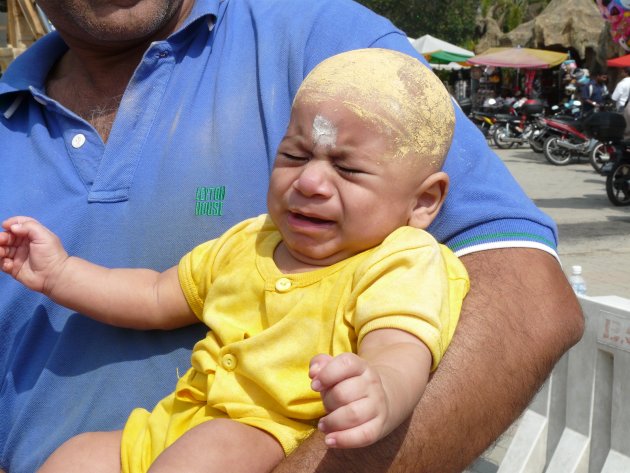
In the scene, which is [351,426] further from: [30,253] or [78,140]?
[78,140]

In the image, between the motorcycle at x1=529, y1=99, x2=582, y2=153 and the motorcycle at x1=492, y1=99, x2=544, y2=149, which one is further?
the motorcycle at x1=492, y1=99, x2=544, y2=149

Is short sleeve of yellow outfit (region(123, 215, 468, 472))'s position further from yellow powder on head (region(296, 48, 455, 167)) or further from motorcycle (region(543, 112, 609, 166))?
motorcycle (region(543, 112, 609, 166))

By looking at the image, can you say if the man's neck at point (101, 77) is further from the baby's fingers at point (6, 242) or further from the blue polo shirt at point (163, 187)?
the baby's fingers at point (6, 242)

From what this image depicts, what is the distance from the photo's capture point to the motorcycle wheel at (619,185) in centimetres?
1285

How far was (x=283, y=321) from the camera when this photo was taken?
172 cm

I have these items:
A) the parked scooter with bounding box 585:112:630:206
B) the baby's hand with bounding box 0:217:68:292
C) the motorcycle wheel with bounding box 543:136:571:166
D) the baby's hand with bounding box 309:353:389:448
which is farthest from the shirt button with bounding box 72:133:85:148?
the motorcycle wheel with bounding box 543:136:571:166

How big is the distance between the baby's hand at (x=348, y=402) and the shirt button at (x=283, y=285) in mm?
494

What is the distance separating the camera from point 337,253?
70.0 inches

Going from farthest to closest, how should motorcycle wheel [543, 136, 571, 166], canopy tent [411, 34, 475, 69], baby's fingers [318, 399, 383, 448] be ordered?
canopy tent [411, 34, 475, 69], motorcycle wheel [543, 136, 571, 166], baby's fingers [318, 399, 383, 448]

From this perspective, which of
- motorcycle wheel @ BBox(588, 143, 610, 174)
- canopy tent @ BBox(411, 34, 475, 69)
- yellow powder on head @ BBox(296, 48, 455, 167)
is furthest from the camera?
canopy tent @ BBox(411, 34, 475, 69)

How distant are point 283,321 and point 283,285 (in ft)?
0.29

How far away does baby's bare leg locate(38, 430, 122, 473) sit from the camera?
1.87 m

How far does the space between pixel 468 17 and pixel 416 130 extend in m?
46.5

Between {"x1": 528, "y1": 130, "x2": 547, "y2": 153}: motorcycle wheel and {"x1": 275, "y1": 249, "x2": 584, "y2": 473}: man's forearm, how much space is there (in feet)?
59.4
